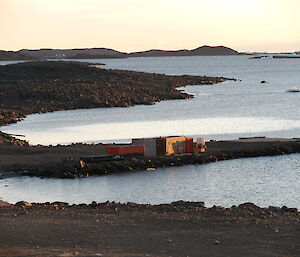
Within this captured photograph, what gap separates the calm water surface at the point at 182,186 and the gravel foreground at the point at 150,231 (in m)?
6.69

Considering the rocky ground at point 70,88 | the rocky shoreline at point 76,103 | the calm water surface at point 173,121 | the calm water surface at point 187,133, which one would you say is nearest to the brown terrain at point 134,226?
the rocky shoreline at point 76,103

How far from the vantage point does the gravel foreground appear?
2017 centimetres

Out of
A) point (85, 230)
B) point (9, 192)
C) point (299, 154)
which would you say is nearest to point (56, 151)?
point (9, 192)

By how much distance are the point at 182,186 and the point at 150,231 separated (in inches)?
612

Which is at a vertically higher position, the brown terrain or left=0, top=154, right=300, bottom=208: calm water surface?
the brown terrain

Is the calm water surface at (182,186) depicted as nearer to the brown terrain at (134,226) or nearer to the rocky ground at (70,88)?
the brown terrain at (134,226)

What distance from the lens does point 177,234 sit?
2241cm

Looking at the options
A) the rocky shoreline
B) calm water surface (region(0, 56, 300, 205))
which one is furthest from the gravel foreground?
the rocky shoreline

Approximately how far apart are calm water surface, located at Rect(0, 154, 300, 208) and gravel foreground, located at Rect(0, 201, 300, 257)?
21.9ft

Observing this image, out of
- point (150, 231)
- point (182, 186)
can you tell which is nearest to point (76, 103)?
point (182, 186)

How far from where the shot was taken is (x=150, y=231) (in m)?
23.0

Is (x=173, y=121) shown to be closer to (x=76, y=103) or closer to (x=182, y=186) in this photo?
(x=76, y=103)

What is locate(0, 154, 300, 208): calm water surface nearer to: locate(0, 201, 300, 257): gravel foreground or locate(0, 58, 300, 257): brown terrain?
locate(0, 58, 300, 257): brown terrain

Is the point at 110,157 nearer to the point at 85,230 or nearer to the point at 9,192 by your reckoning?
the point at 9,192
